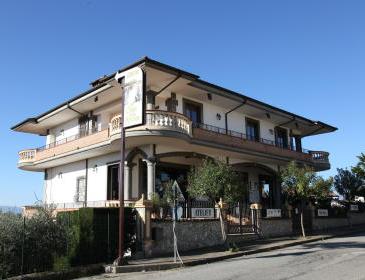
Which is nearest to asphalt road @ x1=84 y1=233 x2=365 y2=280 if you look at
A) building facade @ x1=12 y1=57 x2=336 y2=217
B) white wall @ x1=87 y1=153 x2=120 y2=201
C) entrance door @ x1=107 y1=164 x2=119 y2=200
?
building facade @ x1=12 y1=57 x2=336 y2=217

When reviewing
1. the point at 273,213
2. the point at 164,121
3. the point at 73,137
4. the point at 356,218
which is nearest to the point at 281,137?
the point at 356,218

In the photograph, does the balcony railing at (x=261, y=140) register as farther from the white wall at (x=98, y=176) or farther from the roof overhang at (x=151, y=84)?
the white wall at (x=98, y=176)

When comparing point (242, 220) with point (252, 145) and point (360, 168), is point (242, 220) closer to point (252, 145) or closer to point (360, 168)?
point (252, 145)

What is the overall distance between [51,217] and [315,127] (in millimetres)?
26173

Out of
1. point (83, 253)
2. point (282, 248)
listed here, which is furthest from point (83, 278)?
point (282, 248)

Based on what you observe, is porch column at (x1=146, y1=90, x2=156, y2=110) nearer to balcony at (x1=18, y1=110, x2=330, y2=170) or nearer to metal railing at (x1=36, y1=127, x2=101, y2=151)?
balcony at (x1=18, y1=110, x2=330, y2=170)

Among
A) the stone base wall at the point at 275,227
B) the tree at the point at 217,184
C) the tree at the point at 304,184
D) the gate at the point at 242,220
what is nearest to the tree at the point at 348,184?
the stone base wall at the point at 275,227

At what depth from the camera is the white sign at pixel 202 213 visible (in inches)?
796

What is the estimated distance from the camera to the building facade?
22453 mm

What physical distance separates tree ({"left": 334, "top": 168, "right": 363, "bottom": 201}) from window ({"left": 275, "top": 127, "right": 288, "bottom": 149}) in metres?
10.1

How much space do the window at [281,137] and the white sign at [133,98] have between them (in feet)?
64.7

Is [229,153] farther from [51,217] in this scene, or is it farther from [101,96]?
[51,217]

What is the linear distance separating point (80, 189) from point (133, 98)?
13.8m

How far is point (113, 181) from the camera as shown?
2592cm
